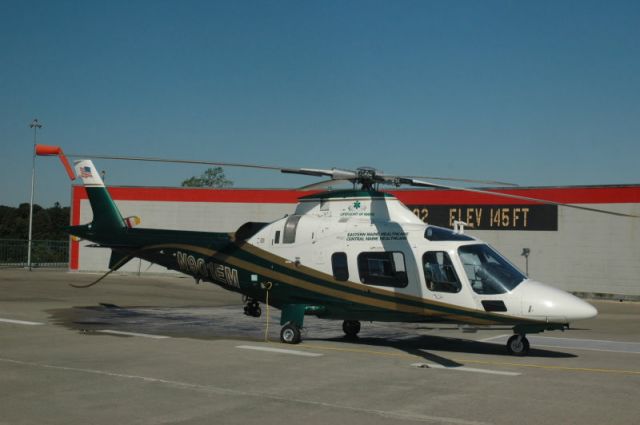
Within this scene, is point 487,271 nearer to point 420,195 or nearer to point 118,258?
point 118,258

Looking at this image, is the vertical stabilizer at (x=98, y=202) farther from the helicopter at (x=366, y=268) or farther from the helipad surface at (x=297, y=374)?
the helipad surface at (x=297, y=374)

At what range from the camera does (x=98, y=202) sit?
19.7 metres

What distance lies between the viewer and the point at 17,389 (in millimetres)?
9891

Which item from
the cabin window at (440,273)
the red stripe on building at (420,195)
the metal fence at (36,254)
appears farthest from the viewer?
the metal fence at (36,254)

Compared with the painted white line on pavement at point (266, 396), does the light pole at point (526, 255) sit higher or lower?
higher

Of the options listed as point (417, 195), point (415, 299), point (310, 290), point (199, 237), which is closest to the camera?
point (415, 299)

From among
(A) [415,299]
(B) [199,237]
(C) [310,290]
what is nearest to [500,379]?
(A) [415,299]

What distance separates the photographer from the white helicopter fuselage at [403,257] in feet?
44.5

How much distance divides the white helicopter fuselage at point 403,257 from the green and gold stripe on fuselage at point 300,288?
11 cm

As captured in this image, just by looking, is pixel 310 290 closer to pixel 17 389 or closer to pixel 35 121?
pixel 17 389

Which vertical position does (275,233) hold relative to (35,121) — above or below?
below

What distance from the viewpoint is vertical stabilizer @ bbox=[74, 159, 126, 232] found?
19.3m

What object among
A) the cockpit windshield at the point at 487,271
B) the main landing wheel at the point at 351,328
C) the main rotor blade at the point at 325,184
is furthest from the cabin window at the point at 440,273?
the main landing wheel at the point at 351,328

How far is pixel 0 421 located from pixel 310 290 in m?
8.78
